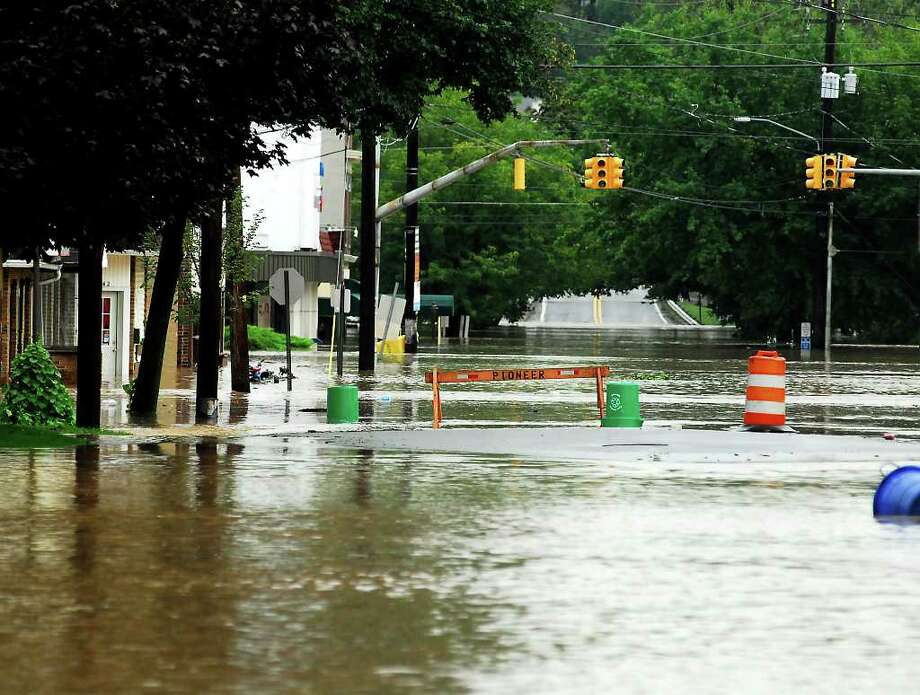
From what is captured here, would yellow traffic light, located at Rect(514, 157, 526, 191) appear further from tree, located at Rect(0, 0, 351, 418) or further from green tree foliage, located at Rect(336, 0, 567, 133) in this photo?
tree, located at Rect(0, 0, 351, 418)

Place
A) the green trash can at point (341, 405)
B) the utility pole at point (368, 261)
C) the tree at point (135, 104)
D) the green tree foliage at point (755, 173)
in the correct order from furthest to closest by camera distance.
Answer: the green tree foliage at point (755, 173), the utility pole at point (368, 261), the green trash can at point (341, 405), the tree at point (135, 104)

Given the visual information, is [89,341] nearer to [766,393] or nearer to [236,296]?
[766,393]

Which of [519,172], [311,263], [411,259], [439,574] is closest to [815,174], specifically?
[519,172]

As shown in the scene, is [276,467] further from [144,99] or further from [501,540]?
[501,540]

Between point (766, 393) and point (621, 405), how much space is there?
6.97 ft

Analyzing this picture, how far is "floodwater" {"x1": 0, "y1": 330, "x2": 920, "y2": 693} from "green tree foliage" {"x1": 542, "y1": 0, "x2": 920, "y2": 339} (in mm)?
61736

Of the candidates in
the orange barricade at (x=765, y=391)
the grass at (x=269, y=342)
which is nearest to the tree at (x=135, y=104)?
the orange barricade at (x=765, y=391)

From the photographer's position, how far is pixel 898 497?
630 inches

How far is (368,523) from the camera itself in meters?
15.2

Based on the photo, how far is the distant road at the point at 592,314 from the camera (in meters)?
129

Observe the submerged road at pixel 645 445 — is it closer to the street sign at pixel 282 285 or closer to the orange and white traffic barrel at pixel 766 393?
the orange and white traffic barrel at pixel 766 393

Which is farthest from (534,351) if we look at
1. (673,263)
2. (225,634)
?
(225,634)

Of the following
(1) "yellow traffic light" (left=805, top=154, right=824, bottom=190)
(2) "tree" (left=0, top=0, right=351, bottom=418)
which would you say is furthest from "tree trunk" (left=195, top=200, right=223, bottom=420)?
(1) "yellow traffic light" (left=805, top=154, right=824, bottom=190)

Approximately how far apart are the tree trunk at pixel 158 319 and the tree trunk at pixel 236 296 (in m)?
7.17
